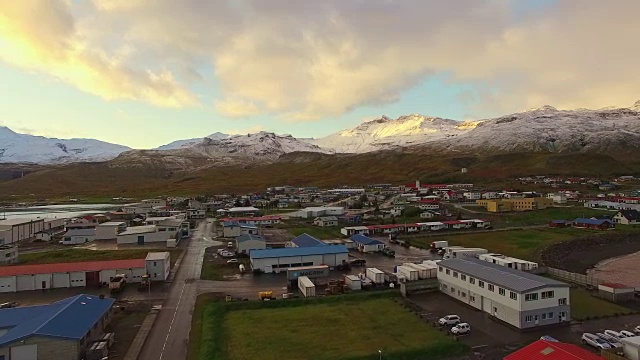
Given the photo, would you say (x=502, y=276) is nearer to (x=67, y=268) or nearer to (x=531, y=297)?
(x=531, y=297)

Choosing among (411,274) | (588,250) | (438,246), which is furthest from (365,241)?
(588,250)

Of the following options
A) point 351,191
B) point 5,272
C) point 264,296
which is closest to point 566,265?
point 264,296

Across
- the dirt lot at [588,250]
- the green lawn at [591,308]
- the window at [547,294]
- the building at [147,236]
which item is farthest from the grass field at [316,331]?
the building at [147,236]

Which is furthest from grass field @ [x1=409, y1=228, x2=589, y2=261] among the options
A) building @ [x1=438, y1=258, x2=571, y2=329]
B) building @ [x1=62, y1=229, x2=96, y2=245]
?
building @ [x1=62, y1=229, x2=96, y2=245]

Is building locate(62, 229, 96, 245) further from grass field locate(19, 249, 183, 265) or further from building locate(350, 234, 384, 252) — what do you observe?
building locate(350, 234, 384, 252)

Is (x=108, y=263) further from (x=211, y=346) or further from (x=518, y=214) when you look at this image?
(x=518, y=214)
